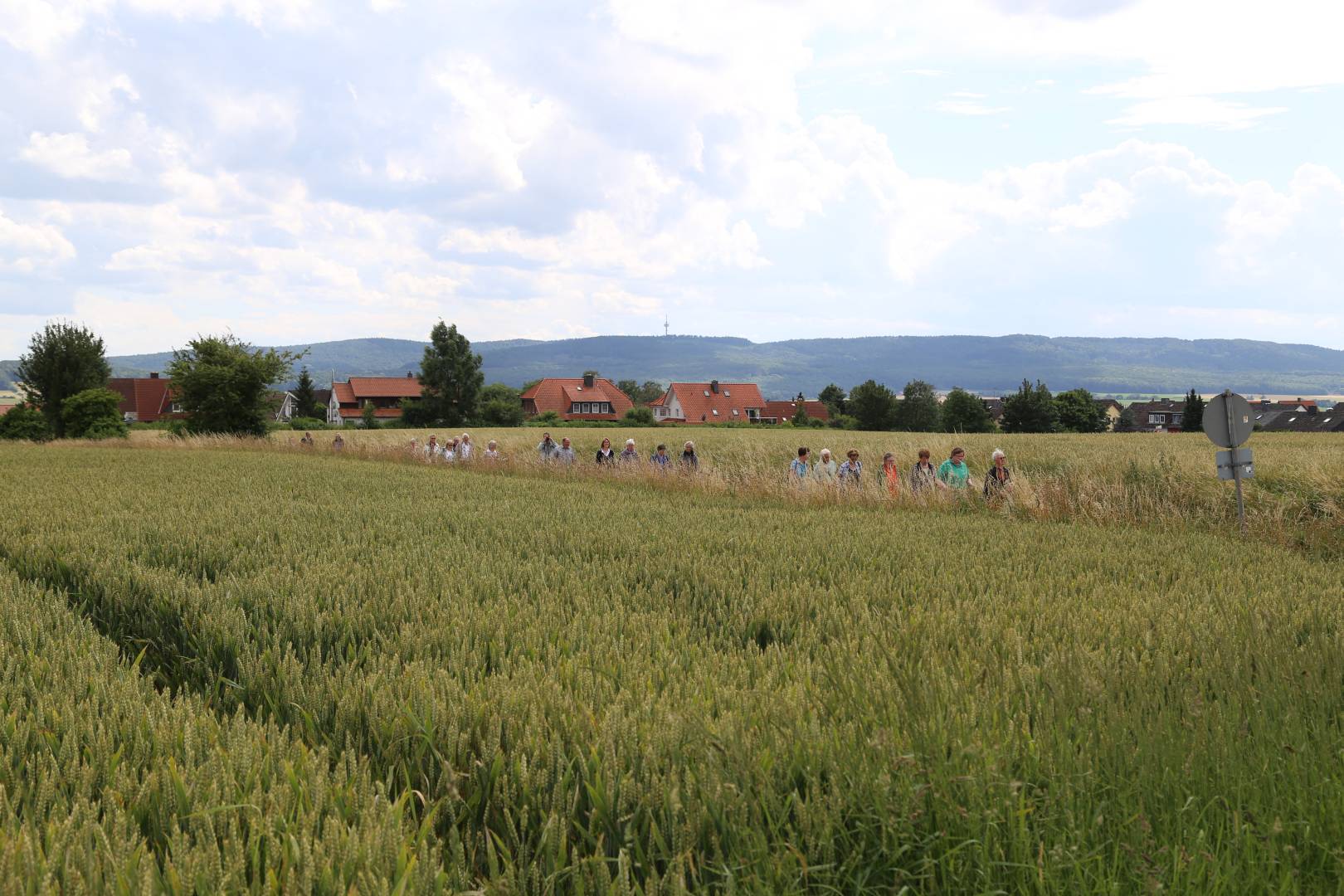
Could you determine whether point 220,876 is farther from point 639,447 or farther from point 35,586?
point 639,447

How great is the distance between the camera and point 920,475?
1546cm

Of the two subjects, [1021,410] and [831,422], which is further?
[831,422]

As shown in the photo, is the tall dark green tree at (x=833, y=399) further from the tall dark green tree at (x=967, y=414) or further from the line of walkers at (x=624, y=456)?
the line of walkers at (x=624, y=456)

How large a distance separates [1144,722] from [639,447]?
106 ft

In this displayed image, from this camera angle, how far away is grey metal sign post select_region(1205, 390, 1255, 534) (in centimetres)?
1247

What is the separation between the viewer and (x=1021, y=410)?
3477 inches

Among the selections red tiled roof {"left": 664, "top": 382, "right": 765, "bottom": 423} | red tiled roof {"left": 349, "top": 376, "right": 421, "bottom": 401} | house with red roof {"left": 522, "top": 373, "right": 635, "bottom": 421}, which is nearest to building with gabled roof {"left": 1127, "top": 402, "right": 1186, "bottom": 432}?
red tiled roof {"left": 664, "top": 382, "right": 765, "bottom": 423}

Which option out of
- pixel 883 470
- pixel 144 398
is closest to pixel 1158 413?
pixel 144 398

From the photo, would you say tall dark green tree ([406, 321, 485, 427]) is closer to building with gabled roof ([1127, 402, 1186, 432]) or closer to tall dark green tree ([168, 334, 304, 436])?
tall dark green tree ([168, 334, 304, 436])

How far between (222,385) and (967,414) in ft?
254

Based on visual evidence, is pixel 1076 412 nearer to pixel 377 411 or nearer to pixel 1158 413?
pixel 377 411

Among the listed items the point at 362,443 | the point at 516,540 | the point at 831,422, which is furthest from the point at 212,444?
the point at 831,422

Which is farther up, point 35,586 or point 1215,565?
point 35,586

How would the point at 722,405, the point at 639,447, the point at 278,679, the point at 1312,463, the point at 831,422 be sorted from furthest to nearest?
the point at 722,405 → the point at 831,422 → the point at 639,447 → the point at 1312,463 → the point at 278,679
